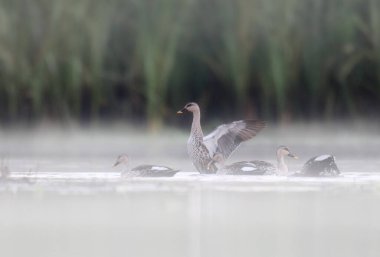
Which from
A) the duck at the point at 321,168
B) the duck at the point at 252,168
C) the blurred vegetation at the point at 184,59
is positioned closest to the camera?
the duck at the point at 321,168

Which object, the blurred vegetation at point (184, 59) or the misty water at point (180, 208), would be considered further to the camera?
the blurred vegetation at point (184, 59)

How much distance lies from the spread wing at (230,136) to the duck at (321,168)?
0.31m

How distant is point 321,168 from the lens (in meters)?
4.44

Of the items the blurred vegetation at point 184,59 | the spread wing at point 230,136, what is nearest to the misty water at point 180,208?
the spread wing at point 230,136

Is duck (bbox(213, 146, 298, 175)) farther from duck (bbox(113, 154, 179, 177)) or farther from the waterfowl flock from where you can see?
duck (bbox(113, 154, 179, 177))

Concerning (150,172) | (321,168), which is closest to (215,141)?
(150,172)

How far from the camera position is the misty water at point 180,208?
3.16 meters

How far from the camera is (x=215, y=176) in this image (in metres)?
4.49

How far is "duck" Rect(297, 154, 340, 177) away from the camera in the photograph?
4434 mm

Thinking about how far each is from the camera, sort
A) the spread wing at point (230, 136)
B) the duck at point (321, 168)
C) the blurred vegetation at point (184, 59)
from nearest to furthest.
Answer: the duck at point (321, 168) < the spread wing at point (230, 136) < the blurred vegetation at point (184, 59)

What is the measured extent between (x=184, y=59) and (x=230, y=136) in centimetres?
123

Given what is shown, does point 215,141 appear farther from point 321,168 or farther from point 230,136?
point 321,168

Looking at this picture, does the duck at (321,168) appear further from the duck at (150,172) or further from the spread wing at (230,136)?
the duck at (150,172)

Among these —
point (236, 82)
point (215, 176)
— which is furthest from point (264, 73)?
point (215, 176)
